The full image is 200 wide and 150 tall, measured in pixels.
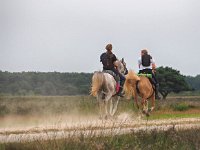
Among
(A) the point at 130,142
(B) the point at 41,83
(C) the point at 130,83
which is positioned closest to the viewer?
(A) the point at 130,142

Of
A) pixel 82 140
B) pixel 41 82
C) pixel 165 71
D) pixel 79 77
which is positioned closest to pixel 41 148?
pixel 82 140

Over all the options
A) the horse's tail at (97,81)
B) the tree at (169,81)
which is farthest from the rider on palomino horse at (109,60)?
the tree at (169,81)

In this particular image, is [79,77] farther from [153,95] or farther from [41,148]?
[41,148]

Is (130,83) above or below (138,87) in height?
above

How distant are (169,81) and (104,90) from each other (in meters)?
78.2

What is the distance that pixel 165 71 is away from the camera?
10319 cm

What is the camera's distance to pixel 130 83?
82.8ft

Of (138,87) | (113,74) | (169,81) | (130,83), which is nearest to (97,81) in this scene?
(113,74)

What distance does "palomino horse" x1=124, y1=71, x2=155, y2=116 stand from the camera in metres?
25.2

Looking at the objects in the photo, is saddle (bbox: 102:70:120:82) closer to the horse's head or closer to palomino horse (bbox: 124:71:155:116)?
palomino horse (bbox: 124:71:155:116)

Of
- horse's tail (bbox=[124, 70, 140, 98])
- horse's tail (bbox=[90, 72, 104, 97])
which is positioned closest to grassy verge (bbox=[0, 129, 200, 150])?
horse's tail (bbox=[90, 72, 104, 97])

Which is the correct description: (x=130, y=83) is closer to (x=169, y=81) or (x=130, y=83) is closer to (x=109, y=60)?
(x=109, y=60)

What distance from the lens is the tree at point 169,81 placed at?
330 ft

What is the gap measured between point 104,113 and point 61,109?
4858mm
